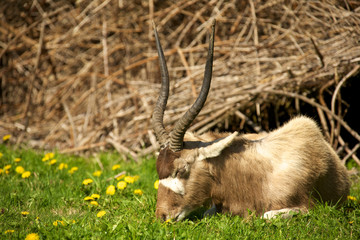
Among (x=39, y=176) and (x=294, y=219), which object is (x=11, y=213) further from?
(x=294, y=219)

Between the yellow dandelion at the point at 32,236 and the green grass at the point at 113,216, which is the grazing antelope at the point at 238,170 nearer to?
the green grass at the point at 113,216

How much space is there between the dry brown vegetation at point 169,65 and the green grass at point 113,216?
51.3 inches

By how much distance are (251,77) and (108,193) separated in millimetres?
3088

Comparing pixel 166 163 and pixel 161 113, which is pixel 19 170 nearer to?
pixel 161 113

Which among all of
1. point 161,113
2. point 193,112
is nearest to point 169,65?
point 161,113

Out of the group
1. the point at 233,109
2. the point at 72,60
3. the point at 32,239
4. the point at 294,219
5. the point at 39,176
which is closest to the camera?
the point at 32,239

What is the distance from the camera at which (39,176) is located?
5.23 meters

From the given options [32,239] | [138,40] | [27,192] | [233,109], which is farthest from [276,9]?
[32,239]

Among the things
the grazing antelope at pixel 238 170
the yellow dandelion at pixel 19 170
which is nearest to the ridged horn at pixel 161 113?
the grazing antelope at pixel 238 170

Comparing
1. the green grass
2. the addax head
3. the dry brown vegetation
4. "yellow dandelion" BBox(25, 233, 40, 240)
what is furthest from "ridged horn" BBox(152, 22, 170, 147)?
the dry brown vegetation

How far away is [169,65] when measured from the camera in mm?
7805

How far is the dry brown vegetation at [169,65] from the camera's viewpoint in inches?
231

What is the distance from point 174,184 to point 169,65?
14.8ft

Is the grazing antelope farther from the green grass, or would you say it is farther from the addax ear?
the green grass
